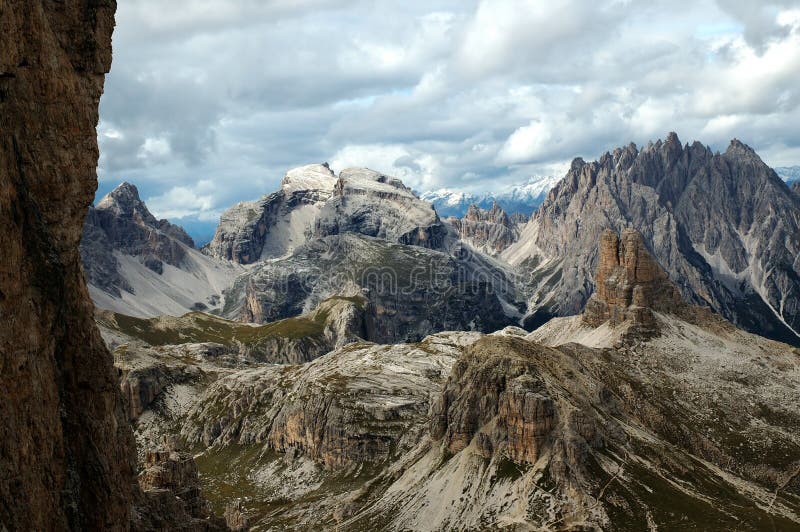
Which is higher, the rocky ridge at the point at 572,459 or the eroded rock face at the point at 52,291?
the eroded rock face at the point at 52,291

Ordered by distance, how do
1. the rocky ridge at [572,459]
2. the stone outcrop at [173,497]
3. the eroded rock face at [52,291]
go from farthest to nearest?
the rocky ridge at [572,459] → the stone outcrop at [173,497] → the eroded rock face at [52,291]

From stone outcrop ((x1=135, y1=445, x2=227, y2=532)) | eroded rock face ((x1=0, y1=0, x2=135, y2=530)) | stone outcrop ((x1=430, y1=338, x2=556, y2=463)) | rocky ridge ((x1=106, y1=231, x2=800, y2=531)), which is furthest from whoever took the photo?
stone outcrop ((x1=430, y1=338, x2=556, y2=463))

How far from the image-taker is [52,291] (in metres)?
51.8

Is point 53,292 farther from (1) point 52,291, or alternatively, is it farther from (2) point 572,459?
(2) point 572,459

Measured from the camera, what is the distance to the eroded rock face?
155ft

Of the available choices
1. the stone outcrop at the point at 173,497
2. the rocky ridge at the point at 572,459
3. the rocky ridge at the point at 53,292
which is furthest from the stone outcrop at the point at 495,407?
the rocky ridge at the point at 53,292

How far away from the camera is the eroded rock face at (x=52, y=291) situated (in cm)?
4719

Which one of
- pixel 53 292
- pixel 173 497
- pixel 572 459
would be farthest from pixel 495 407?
pixel 53 292

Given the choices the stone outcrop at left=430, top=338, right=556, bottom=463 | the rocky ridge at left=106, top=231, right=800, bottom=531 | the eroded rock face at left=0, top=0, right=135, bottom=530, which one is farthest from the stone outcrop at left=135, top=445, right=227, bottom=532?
the stone outcrop at left=430, top=338, right=556, bottom=463

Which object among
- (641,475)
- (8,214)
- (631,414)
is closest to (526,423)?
(641,475)

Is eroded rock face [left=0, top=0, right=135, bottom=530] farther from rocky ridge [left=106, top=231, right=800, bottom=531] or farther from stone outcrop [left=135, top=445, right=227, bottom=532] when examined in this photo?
rocky ridge [left=106, top=231, right=800, bottom=531]

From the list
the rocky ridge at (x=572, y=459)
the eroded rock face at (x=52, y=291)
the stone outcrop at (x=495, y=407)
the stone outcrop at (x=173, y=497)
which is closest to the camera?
the eroded rock face at (x=52, y=291)

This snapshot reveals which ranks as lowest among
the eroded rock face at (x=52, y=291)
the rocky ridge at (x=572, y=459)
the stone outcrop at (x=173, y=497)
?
the rocky ridge at (x=572, y=459)

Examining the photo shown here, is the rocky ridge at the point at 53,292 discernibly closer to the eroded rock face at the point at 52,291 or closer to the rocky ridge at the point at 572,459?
the eroded rock face at the point at 52,291
